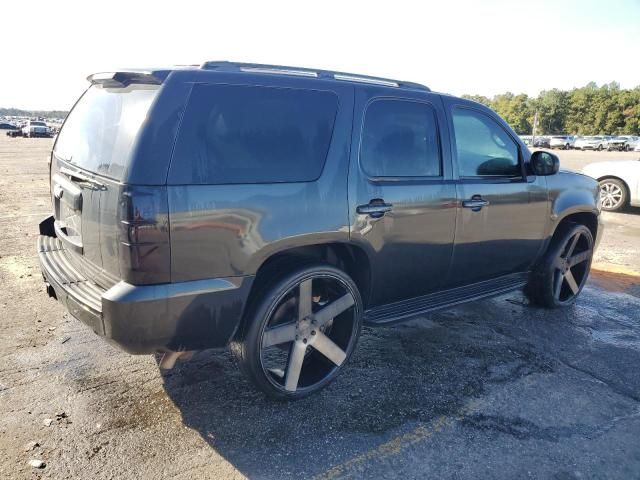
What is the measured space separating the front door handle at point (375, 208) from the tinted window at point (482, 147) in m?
0.89

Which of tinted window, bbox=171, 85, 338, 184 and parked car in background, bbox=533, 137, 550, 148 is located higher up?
tinted window, bbox=171, 85, 338, 184

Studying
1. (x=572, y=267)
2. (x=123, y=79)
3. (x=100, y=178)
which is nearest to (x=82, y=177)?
(x=100, y=178)

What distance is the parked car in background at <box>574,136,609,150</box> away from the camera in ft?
163

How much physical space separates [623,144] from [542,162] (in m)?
51.7

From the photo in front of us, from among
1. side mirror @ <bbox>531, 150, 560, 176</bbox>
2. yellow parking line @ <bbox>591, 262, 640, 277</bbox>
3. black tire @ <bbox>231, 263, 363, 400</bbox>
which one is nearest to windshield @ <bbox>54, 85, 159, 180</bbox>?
black tire @ <bbox>231, 263, 363, 400</bbox>

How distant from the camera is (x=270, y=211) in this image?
9.00 feet

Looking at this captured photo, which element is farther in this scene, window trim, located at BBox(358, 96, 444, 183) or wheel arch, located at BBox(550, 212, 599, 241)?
wheel arch, located at BBox(550, 212, 599, 241)

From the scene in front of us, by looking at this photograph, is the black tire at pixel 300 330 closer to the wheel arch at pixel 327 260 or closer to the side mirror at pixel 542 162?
the wheel arch at pixel 327 260

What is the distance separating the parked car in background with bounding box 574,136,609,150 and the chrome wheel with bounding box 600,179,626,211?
4481cm

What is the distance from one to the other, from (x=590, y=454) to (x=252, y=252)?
2164mm

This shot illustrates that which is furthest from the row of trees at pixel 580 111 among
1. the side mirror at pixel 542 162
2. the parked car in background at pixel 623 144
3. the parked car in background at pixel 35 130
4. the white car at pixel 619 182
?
the side mirror at pixel 542 162

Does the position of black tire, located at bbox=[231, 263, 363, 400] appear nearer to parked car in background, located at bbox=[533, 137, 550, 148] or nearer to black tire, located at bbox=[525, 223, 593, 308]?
black tire, located at bbox=[525, 223, 593, 308]

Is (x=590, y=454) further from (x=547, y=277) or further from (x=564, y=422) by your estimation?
(x=547, y=277)

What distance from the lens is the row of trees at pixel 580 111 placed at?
207 feet
